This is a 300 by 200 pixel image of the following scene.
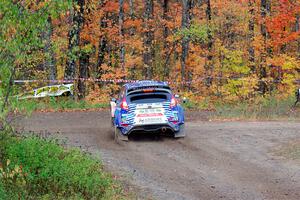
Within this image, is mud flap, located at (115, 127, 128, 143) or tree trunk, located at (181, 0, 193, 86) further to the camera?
tree trunk, located at (181, 0, 193, 86)

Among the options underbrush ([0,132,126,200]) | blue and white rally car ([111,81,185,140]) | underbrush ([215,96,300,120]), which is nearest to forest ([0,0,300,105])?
→ underbrush ([215,96,300,120])

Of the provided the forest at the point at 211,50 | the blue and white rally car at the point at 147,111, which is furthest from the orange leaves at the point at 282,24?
the blue and white rally car at the point at 147,111

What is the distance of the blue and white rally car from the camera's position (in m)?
15.6

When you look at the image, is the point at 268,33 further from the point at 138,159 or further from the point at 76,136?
the point at 138,159

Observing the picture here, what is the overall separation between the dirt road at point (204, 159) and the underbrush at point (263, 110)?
2.11m

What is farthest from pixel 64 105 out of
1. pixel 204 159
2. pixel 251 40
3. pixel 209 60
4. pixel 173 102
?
pixel 204 159

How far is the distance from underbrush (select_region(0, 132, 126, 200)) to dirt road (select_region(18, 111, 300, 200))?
0.71 m

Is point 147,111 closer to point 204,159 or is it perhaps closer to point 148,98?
point 148,98

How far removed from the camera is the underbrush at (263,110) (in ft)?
72.3

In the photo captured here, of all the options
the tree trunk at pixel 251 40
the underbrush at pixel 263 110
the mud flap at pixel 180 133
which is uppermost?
the tree trunk at pixel 251 40

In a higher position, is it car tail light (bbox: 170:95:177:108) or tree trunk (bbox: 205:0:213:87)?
tree trunk (bbox: 205:0:213:87)

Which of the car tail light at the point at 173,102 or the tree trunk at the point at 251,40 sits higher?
the tree trunk at the point at 251,40

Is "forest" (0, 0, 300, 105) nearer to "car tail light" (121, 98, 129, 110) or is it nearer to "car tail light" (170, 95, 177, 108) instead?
"car tail light" (121, 98, 129, 110)

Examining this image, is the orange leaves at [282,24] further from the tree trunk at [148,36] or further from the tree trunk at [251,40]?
the tree trunk at [148,36]
